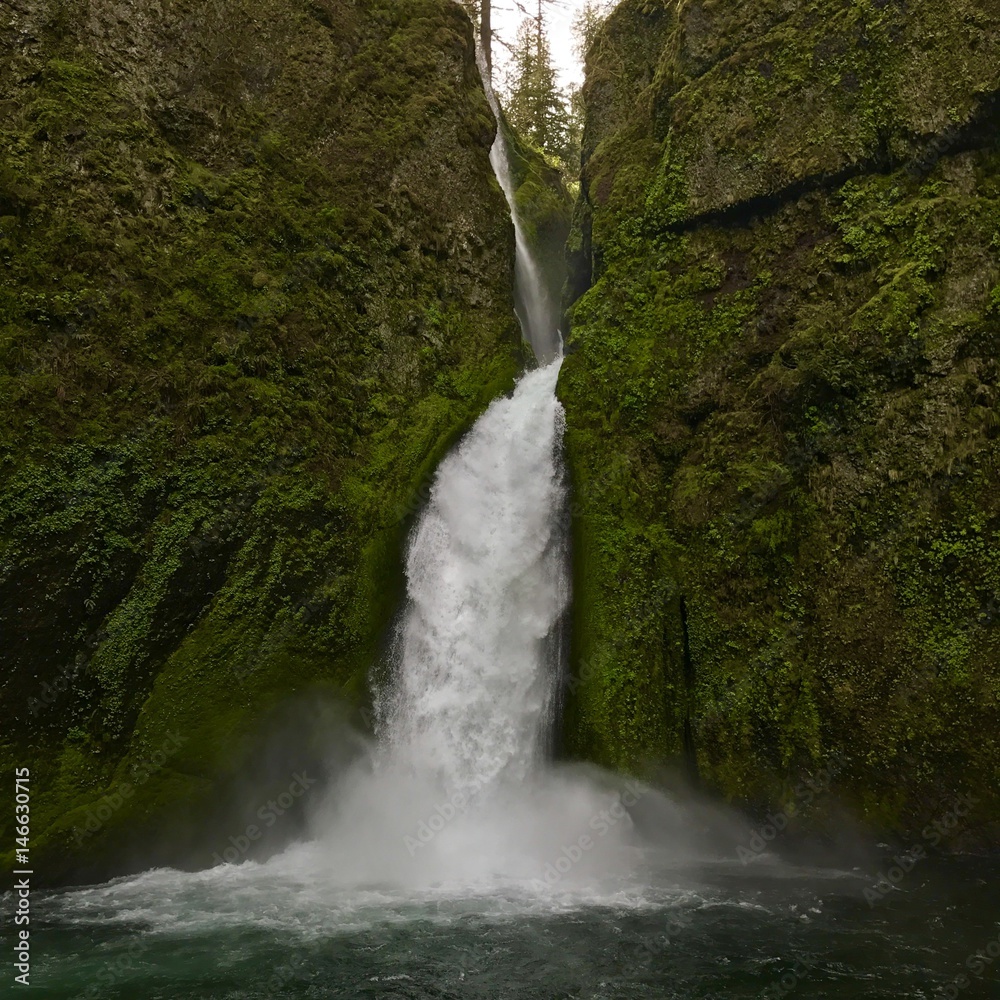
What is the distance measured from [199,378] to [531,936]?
29.2ft

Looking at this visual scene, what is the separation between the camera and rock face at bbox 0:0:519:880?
31.0 ft

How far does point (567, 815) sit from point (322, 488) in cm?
632

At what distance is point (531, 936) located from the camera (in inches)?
303

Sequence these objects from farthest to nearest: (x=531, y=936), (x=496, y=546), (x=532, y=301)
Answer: (x=532, y=301) → (x=496, y=546) → (x=531, y=936)

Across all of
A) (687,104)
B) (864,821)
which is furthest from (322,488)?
(687,104)

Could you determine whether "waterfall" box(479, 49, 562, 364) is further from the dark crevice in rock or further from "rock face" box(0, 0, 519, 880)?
the dark crevice in rock

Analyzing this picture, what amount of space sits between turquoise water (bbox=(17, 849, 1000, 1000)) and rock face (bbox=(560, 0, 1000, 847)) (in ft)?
5.57

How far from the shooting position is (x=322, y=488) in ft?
39.1

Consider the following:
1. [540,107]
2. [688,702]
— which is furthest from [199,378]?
[540,107]

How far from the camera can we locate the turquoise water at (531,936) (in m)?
6.62

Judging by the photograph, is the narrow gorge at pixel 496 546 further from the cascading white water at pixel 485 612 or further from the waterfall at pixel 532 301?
the waterfall at pixel 532 301

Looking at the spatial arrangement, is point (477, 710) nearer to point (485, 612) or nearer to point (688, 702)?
Result: point (485, 612)

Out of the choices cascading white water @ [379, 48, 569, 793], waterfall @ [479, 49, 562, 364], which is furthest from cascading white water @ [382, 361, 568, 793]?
waterfall @ [479, 49, 562, 364]

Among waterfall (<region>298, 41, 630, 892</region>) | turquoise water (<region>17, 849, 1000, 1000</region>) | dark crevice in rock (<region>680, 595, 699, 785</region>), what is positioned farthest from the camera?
dark crevice in rock (<region>680, 595, 699, 785</region>)
